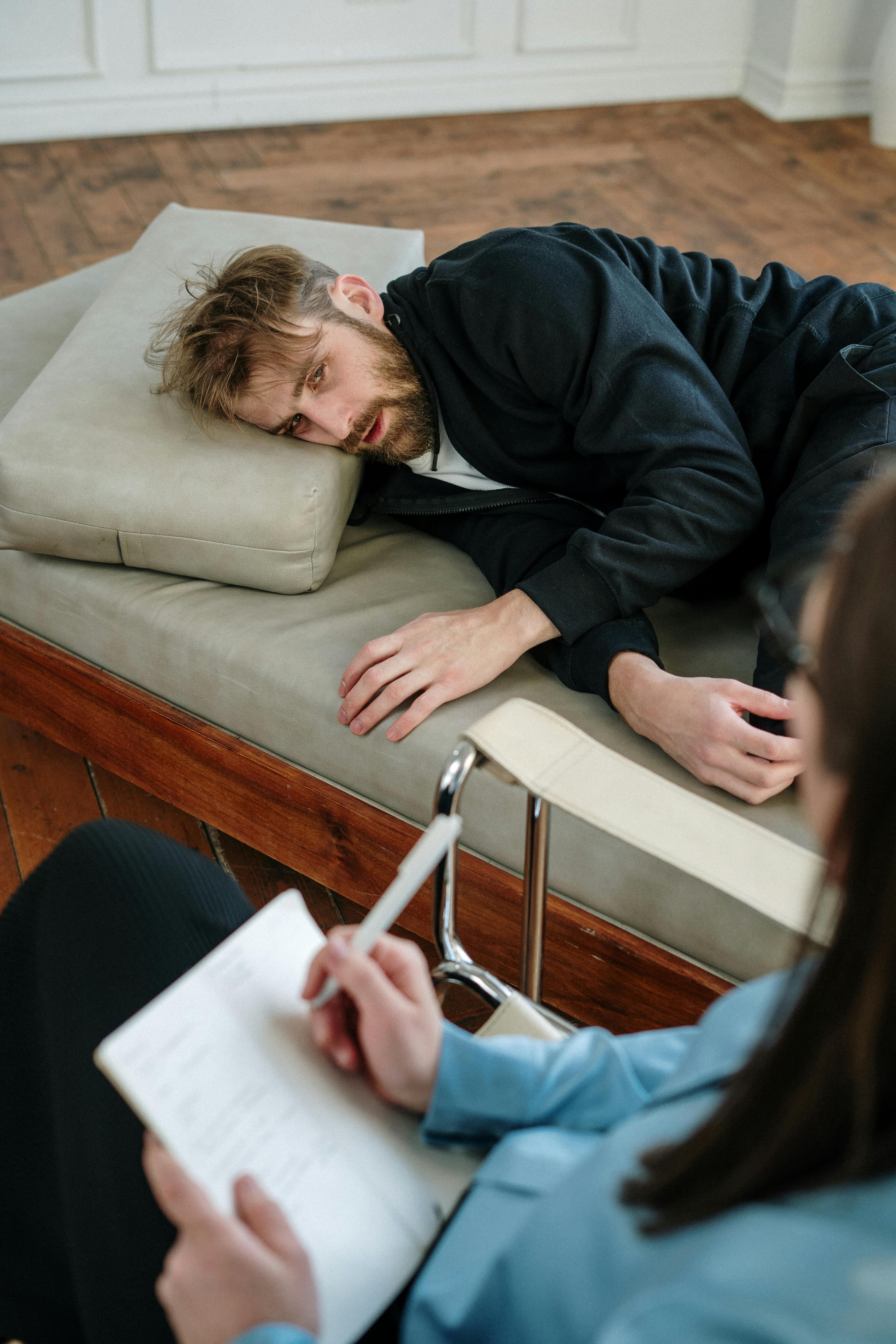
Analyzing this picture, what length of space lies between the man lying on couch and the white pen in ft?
1.55

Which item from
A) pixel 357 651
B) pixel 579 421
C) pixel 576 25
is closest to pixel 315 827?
pixel 357 651

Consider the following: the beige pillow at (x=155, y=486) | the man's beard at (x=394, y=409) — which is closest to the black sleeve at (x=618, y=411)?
the man's beard at (x=394, y=409)

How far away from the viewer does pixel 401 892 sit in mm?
664

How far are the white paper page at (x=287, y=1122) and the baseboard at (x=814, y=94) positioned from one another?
4.12 m

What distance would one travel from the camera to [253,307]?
1.41 metres

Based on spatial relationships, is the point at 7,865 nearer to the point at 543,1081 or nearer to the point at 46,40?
the point at 543,1081

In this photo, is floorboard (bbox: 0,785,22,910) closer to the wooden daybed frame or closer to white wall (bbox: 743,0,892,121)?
the wooden daybed frame

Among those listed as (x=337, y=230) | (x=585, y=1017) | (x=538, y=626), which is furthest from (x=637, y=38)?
(x=585, y=1017)

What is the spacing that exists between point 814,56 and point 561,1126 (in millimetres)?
4175

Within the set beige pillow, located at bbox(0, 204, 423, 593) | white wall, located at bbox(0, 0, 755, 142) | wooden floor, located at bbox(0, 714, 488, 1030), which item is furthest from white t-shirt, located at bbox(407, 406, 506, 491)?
white wall, located at bbox(0, 0, 755, 142)

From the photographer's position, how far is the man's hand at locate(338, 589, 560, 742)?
4.01ft

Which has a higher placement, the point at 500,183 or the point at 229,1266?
the point at 229,1266

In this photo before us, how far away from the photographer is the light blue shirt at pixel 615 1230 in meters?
0.41

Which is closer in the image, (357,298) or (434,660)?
(434,660)
